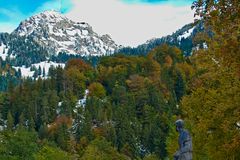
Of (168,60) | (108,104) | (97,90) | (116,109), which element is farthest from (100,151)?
(168,60)

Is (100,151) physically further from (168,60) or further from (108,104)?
(168,60)

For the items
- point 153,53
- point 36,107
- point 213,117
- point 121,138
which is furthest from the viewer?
point 153,53

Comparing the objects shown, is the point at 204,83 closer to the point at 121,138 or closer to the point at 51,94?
the point at 121,138

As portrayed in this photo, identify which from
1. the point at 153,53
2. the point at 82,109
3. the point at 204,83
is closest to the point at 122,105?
the point at 82,109

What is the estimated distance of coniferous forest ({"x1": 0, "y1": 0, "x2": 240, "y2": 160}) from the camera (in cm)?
2797

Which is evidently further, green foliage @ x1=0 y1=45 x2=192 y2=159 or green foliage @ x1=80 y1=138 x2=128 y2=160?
green foliage @ x1=0 y1=45 x2=192 y2=159

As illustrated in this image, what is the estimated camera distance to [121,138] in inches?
4783

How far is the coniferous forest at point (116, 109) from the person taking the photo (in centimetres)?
2797

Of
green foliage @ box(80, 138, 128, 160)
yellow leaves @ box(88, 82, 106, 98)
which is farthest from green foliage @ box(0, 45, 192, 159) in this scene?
green foliage @ box(80, 138, 128, 160)

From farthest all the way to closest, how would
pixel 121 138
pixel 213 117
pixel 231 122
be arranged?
pixel 121 138
pixel 213 117
pixel 231 122

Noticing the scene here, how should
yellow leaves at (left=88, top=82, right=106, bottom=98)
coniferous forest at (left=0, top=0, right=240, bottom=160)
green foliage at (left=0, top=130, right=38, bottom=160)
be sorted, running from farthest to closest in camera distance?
yellow leaves at (left=88, top=82, right=106, bottom=98)
green foliage at (left=0, top=130, right=38, bottom=160)
coniferous forest at (left=0, top=0, right=240, bottom=160)

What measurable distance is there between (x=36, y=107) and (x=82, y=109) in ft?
52.8

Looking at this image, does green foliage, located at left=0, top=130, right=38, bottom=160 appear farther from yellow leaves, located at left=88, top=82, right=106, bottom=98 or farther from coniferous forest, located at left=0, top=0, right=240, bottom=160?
yellow leaves, located at left=88, top=82, right=106, bottom=98

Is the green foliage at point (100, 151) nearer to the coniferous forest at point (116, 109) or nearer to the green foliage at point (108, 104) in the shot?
the coniferous forest at point (116, 109)
